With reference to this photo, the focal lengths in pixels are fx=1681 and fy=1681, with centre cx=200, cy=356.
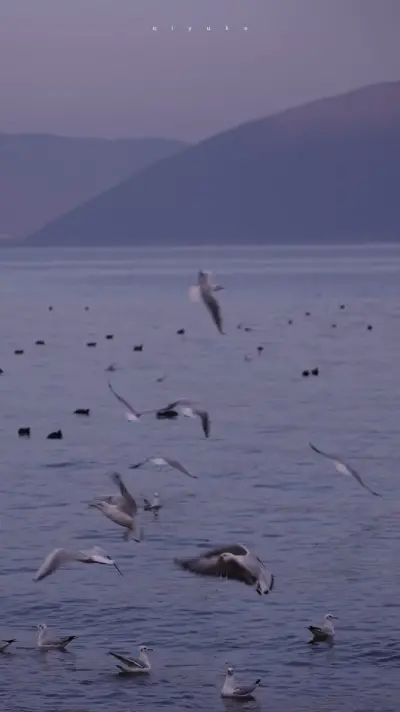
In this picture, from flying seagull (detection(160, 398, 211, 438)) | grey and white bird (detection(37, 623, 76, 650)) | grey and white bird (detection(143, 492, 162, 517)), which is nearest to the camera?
grey and white bird (detection(37, 623, 76, 650))

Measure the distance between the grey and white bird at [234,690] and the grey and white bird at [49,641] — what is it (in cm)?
268

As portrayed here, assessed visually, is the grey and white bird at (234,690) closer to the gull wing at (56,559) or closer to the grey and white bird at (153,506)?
the gull wing at (56,559)

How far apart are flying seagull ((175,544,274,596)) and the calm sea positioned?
313 centimetres

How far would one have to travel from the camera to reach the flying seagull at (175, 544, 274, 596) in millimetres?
16422

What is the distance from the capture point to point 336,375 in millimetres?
58812

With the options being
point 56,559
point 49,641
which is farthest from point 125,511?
point 56,559

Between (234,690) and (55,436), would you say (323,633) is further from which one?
(55,436)

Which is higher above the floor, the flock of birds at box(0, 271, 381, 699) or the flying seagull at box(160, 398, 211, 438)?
the flying seagull at box(160, 398, 211, 438)

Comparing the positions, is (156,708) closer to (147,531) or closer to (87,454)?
(147,531)

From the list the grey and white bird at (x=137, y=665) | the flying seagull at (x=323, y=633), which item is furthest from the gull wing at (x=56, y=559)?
the flying seagull at (x=323, y=633)

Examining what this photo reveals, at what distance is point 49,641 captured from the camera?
21.3m

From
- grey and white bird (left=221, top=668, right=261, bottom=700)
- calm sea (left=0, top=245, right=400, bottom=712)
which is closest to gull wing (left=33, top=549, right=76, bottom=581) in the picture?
calm sea (left=0, top=245, right=400, bottom=712)

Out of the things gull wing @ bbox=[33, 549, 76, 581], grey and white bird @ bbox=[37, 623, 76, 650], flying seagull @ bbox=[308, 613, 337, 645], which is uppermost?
gull wing @ bbox=[33, 549, 76, 581]

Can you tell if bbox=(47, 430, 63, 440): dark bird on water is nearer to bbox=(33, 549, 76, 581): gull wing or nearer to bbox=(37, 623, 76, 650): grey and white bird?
bbox=(37, 623, 76, 650): grey and white bird
